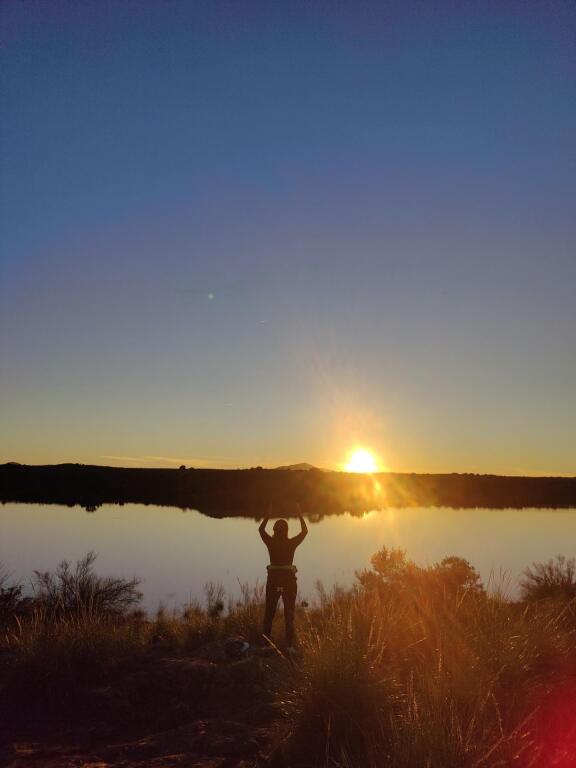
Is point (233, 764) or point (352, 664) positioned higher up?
point (352, 664)

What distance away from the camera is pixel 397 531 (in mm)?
47656

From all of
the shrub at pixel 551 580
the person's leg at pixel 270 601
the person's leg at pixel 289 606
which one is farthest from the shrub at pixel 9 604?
the shrub at pixel 551 580

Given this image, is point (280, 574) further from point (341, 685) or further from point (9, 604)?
point (9, 604)

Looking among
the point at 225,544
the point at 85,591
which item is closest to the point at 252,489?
the point at 225,544

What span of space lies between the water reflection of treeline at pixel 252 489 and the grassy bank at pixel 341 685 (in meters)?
64.4

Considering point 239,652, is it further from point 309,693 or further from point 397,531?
point 397,531

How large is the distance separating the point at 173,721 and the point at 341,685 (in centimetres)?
271

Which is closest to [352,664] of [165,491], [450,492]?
[165,491]

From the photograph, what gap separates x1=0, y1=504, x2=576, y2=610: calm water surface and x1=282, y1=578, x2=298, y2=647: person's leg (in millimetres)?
7634

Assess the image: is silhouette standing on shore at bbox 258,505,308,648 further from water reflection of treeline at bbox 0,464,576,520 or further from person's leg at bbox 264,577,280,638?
water reflection of treeline at bbox 0,464,576,520

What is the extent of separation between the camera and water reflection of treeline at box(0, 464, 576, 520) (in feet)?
273

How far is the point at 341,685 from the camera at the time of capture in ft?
21.4

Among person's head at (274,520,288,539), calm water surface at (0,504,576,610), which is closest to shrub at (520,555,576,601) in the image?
calm water surface at (0,504,576,610)

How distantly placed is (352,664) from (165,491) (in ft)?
317
